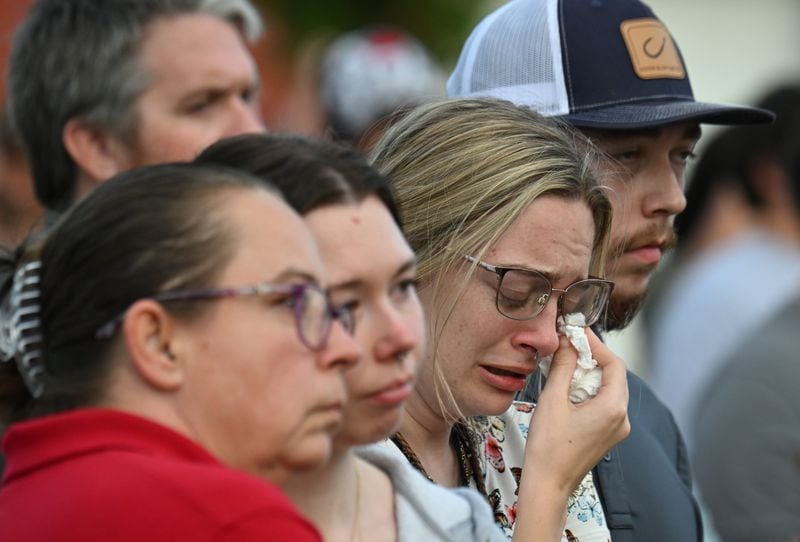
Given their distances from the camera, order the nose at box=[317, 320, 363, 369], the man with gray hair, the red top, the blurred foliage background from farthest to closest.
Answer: the blurred foliage background → the man with gray hair → the nose at box=[317, 320, 363, 369] → the red top

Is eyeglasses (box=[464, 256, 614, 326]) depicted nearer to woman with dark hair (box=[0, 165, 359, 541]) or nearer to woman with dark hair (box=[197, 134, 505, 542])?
woman with dark hair (box=[197, 134, 505, 542])

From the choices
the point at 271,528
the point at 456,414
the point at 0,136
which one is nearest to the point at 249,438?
the point at 271,528

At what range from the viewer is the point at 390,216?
85.9 inches

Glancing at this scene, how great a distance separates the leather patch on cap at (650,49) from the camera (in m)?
3.20

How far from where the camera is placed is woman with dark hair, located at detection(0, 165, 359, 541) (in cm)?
180

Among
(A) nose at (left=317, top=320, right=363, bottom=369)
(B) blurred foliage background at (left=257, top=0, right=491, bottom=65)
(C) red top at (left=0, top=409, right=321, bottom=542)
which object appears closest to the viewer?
(C) red top at (left=0, top=409, right=321, bottom=542)

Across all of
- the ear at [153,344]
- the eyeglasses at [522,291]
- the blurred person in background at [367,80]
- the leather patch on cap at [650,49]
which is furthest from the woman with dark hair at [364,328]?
the blurred person in background at [367,80]

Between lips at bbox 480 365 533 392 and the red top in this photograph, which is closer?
the red top

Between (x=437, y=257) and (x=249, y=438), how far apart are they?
844 millimetres

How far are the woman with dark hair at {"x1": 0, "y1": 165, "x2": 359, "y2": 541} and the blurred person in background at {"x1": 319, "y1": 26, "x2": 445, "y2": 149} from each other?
132 inches

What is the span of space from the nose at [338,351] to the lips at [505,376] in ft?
2.22

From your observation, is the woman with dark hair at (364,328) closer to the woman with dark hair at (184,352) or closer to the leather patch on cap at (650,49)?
the woman with dark hair at (184,352)

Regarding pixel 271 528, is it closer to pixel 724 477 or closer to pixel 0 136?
pixel 724 477

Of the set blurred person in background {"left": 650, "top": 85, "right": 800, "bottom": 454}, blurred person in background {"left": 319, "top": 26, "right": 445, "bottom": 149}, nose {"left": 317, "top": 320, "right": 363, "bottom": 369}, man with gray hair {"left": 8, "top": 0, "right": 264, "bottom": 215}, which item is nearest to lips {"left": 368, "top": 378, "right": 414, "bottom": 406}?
nose {"left": 317, "top": 320, "right": 363, "bottom": 369}
